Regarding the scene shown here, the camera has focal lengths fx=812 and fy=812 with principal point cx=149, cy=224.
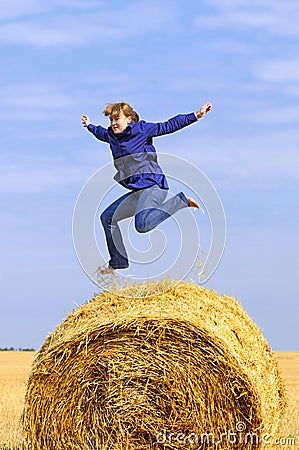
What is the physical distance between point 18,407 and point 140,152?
5.88 m

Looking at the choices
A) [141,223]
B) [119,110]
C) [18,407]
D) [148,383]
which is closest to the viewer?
[148,383]

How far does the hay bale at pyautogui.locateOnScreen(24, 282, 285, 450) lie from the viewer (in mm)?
7230

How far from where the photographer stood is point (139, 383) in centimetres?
738

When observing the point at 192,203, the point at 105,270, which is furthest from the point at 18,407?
the point at 192,203

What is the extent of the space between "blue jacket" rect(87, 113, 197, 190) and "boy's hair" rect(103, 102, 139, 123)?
114mm

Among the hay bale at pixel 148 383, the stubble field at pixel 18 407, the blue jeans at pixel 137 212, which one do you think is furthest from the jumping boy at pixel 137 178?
the stubble field at pixel 18 407

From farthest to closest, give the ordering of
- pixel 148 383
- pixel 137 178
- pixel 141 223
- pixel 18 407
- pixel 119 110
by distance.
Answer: pixel 18 407 → pixel 119 110 → pixel 137 178 → pixel 141 223 → pixel 148 383

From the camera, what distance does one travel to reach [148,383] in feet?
24.2

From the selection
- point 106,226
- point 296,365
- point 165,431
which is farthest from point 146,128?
point 296,365

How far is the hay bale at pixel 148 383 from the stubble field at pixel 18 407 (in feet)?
1.82

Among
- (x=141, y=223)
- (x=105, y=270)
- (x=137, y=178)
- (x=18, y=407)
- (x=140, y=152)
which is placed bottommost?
(x=18, y=407)

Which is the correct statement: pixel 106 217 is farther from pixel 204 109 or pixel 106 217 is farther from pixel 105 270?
pixel 204 109

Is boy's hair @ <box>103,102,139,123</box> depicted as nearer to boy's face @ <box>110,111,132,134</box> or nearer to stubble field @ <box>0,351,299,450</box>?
boy's face @ <box>110,111,132,134</box>

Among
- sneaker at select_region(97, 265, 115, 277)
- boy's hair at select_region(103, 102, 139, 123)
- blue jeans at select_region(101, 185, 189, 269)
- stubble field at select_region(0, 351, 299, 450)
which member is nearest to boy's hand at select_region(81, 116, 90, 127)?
boy's hair at select_region(103, 102, 139, 123)
